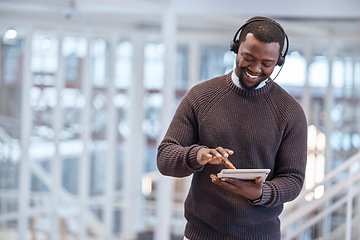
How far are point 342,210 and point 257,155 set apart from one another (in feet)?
18.4

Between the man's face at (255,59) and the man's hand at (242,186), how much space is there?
29cm

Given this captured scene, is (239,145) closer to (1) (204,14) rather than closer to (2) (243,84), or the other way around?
(2) (243,84)

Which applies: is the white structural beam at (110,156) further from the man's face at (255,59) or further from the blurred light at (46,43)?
the man's face at (255,59)

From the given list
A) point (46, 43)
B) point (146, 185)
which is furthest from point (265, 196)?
point (146, 185)

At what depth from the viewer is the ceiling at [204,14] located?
14.7 ft

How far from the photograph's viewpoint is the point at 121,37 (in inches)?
284

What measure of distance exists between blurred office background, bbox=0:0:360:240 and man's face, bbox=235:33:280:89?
12.9 ft

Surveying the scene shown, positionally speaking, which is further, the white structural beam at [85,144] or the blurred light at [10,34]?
the white structural beam at [85,144]

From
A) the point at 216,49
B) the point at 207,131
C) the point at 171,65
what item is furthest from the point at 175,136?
the point at 216,49

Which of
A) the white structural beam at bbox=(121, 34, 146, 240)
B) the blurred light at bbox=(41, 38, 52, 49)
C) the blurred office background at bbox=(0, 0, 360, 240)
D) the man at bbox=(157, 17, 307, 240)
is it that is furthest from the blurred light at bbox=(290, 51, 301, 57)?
the man at bbox=(157, 17, 307, 240)

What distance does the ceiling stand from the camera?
4.49m

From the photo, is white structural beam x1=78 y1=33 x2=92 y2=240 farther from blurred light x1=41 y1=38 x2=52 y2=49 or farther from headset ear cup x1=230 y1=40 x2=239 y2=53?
headset ear cup x1=230 y1=40 x2=239 y2=53

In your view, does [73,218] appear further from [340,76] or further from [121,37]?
[340,76]

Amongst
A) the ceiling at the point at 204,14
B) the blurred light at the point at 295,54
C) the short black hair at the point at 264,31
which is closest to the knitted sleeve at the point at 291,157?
the short black hair at the point at 264,31
